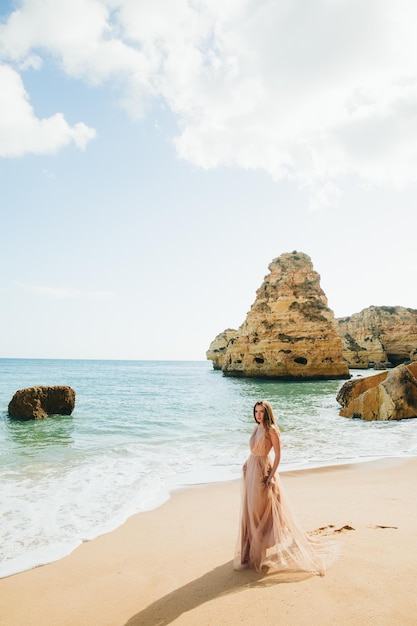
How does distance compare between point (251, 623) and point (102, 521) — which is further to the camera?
point (102, 521)

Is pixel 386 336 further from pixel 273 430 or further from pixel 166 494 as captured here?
pixel 273 430

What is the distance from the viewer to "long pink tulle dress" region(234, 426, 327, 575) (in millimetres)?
3553

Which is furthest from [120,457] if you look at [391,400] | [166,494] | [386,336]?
[386,336]

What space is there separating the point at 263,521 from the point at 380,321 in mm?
66924

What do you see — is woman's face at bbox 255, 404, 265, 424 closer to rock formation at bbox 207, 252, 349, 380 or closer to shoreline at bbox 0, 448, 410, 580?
shoreline at bbox 0, 448, 410, 580

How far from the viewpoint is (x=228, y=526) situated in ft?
16.3

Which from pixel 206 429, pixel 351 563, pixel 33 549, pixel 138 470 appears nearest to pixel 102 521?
pixel 33 549

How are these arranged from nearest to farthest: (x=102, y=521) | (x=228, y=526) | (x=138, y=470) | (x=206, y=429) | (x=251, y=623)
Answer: (x=251, y=623) → (x=228, y=526) → (x=102, y=521) → (x=138, y=470) → (x=206, y=429)

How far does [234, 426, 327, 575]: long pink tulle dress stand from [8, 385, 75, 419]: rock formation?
46.1 feet

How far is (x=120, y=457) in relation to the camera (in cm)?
955

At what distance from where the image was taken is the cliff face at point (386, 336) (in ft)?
205

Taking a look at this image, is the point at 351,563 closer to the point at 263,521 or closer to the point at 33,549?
the point at 263,521

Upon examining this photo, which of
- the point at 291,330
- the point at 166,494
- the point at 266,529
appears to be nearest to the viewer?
the point at 266,529

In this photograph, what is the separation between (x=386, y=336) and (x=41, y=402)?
60535 millimetres
